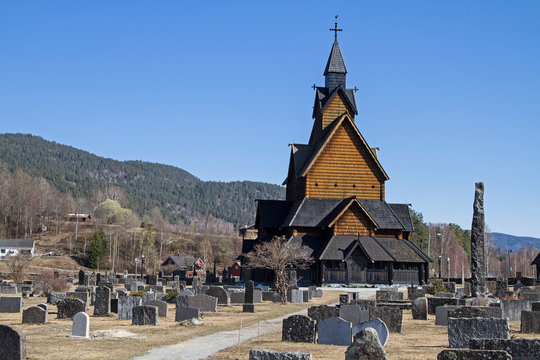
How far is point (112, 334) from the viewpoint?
65.5 ft

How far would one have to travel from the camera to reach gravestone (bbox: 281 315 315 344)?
18516mm

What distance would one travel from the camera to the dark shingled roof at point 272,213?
63.3m

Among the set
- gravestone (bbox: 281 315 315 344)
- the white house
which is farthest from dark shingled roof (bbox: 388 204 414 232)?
the white house

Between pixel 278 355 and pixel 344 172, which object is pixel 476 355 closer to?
pixel 278 355

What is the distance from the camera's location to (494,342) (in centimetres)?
1161

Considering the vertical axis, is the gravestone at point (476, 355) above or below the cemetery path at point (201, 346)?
above

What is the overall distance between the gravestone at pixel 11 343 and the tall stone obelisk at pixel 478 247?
22105 millimetres

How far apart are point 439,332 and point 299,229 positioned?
3818 centimetres

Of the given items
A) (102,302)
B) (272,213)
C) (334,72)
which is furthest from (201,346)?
(334,72)

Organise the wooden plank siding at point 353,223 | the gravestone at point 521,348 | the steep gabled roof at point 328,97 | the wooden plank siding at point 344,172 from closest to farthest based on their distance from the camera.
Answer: the gravestone at point 521,348 → the wooden plank siding at point 353,223 → the wooden plank siding at point 344,172 → the steep gabled roof at point 328,97

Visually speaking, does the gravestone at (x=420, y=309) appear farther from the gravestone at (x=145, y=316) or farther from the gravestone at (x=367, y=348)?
the gravestone at (x=367, y=348)

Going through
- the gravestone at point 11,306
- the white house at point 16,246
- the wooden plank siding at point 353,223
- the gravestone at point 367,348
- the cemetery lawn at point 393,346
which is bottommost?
the gravestone at point 11,306

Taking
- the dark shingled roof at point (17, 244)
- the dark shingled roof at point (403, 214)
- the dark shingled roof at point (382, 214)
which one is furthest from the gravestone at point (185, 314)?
the dark shingled roof at point (17, 244)

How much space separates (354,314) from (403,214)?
1765 inches
